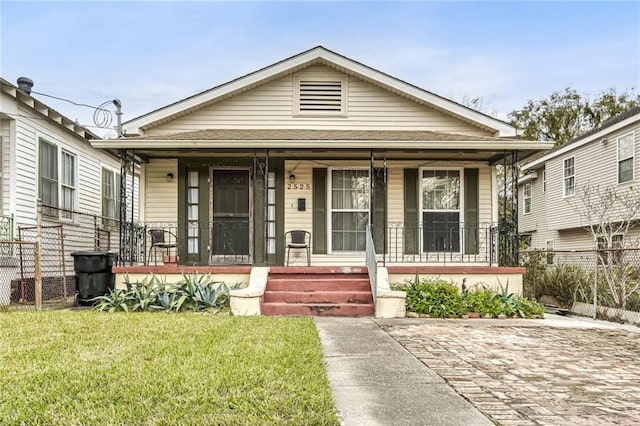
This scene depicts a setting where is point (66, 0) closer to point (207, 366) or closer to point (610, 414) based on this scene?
point (207, 366)

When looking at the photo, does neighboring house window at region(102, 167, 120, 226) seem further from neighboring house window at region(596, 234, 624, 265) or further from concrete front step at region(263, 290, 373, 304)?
neighboring house window at region(596, 234, 624, 265)

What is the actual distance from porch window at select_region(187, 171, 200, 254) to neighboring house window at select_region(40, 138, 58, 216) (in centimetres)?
300

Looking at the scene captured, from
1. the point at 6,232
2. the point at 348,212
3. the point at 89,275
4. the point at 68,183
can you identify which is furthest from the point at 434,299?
the point at 68,183

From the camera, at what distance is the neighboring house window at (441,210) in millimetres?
10852

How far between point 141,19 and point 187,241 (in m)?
8.01

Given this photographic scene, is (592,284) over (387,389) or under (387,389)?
over

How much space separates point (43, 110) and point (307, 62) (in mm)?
5689

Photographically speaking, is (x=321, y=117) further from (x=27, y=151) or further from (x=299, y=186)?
(x=27, y=151)

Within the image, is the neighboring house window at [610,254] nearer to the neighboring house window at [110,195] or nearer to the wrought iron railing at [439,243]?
the wrought iron railing at [439,243]

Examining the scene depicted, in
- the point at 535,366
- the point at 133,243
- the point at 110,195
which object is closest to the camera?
the point at 535,366

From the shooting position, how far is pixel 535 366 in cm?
471

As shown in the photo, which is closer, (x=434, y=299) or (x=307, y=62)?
(x=434, y=299)

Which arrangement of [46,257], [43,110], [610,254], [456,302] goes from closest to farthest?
[456,302]
[610,254]
[43,110]
[46,257]

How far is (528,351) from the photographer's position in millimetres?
5469
